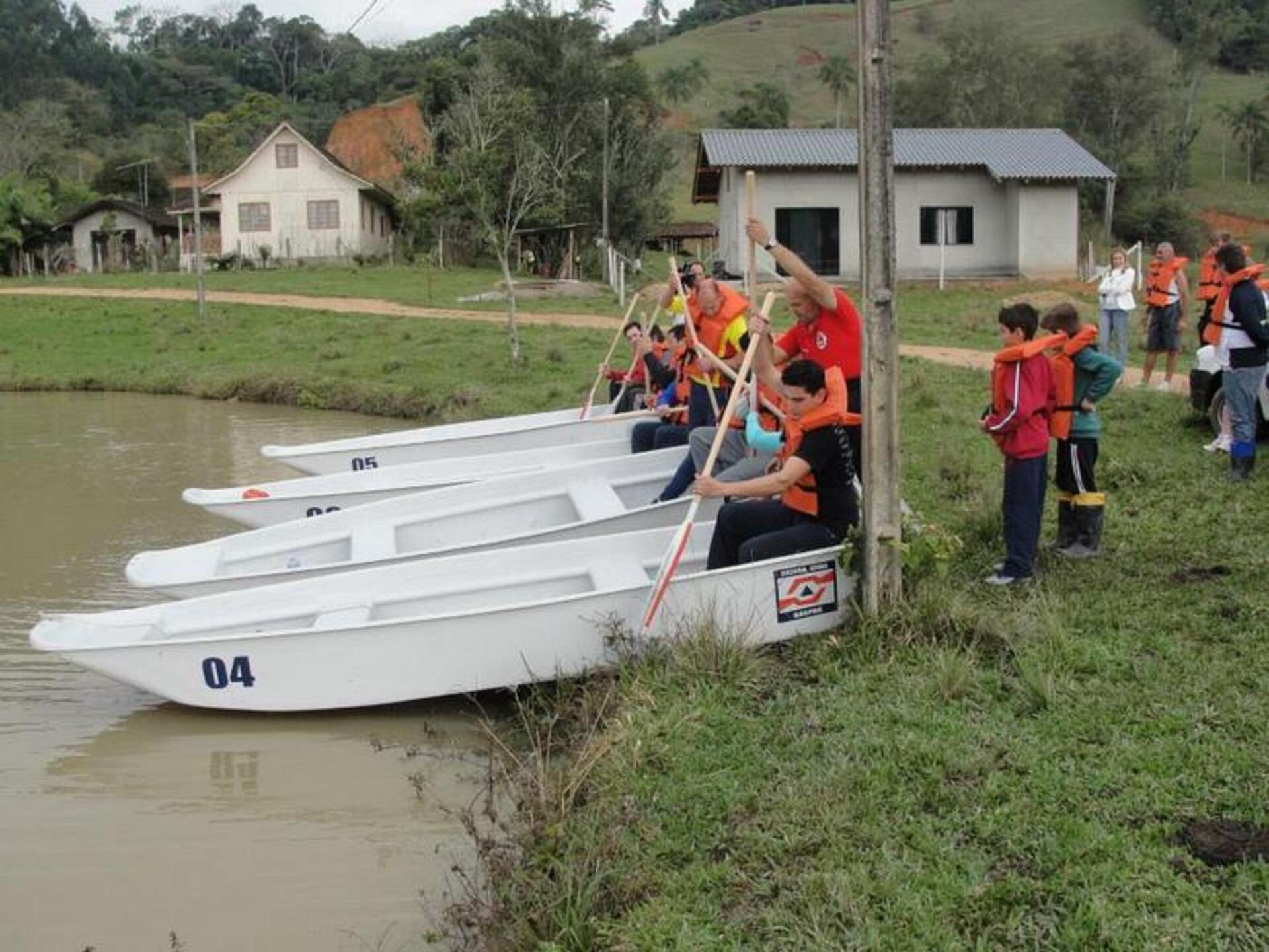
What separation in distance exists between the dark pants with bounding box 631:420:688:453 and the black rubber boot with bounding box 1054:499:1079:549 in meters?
3.24

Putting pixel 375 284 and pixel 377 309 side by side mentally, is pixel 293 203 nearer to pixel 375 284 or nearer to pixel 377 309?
pixel 375 284

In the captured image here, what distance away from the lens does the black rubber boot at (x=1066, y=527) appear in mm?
7566

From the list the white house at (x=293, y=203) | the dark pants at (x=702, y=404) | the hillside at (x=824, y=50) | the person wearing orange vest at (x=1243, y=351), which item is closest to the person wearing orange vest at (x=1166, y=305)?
the person wearing orange vest at (x=1243, y=351)

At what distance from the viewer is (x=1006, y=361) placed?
677 cm

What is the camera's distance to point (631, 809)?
470 centimetres

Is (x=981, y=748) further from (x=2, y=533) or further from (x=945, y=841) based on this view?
(x=2, y=533)

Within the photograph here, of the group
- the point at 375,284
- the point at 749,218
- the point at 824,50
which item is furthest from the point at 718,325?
the point at 824,50

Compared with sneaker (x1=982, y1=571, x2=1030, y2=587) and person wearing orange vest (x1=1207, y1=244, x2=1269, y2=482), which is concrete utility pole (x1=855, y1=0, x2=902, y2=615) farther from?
person wearing orange vest (x1=1207, y1=244, x2=1269, y2=482)

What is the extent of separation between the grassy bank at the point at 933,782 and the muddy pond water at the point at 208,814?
1.77 feet

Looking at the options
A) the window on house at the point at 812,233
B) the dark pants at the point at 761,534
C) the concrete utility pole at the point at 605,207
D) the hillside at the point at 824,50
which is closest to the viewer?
the dark pants at the point at 761,534

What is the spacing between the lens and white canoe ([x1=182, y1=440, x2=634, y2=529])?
34.2ft

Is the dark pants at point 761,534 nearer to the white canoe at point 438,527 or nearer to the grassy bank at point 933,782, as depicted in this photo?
the grassy bank at point 933,782

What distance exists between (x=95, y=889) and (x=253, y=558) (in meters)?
3.70

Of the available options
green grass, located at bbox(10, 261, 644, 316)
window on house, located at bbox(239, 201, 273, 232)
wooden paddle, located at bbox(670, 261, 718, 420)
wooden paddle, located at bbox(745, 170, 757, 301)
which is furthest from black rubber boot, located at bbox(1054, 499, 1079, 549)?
Answer: window on house, located at bbox(239, 201, 273, 232)
